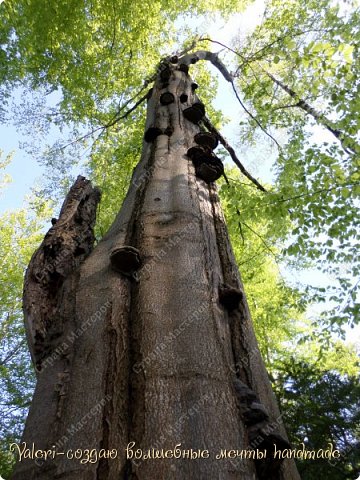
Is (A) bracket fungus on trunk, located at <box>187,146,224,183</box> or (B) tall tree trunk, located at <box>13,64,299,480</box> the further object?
(A) bracket fungus on trunk, located at <box>187,146,224,183</box>

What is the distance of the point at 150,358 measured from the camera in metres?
1.53

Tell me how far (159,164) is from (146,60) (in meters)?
8.54

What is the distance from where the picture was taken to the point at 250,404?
1405 millimetres

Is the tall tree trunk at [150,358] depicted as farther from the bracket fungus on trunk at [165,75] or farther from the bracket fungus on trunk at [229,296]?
the bracket fungus on trunk at [165,75]

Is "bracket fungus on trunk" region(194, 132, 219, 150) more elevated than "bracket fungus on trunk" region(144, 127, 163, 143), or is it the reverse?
"bracket fungus on trunk" region(144, 127, 163, 143)

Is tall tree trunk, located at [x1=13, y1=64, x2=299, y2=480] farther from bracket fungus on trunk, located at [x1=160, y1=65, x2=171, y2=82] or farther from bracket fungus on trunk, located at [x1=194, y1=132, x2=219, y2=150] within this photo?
bracket fungus on trunk, located at [x1=160, y1=65, x2=171, y2=82]

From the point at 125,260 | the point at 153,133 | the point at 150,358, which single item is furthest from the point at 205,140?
the point at 150,358

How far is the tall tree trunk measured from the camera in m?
1.24

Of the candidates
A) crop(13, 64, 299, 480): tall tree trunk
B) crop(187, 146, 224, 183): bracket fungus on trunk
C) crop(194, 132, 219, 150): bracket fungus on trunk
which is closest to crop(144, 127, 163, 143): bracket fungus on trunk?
crop(194, 132, 219, 150): bracket fungus on trunk

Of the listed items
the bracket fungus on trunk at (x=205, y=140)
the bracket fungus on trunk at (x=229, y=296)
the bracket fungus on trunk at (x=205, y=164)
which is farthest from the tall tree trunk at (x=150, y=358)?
the bracket fungus on trunk at (x=205, y=140)

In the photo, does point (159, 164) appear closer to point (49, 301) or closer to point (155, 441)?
point (49, 301)

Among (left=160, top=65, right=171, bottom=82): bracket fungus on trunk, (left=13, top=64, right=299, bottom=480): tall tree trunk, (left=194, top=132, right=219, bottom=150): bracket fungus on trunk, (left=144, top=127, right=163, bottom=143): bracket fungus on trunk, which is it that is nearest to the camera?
(left=13, top=64, right=299, bottom=480): tall tree trunk

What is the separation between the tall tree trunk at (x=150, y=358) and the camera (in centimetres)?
124

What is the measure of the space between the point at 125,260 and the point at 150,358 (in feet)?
2.00
